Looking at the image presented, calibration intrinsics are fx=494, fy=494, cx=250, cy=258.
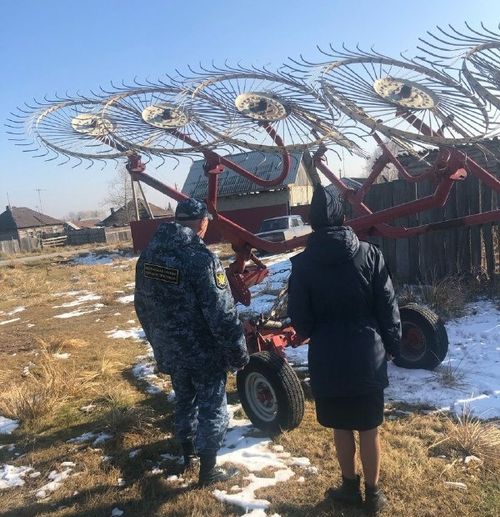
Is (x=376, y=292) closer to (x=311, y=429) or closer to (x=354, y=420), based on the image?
(x=354, y=420)

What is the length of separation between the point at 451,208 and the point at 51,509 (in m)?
7.73

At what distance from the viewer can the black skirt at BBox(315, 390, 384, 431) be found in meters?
2.77

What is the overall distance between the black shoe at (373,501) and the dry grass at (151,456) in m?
0.09

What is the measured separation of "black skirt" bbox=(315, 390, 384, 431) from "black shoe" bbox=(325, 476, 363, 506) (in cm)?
40

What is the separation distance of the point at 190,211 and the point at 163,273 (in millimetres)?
482

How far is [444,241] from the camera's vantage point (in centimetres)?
877

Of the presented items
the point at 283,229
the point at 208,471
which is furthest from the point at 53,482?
the point at 283,229

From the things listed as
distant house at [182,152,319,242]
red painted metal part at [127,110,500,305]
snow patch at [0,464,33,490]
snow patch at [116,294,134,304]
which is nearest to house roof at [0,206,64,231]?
distant house at [182,152,319,242]

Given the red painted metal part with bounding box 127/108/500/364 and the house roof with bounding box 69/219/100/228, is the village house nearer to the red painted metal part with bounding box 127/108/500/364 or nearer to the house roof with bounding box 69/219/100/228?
the house roof with bounding box 69/219/100/228

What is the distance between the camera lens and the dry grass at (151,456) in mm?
3055

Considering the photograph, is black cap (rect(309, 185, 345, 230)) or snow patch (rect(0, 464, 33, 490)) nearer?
black cap (rect(309, 185, 345, 230))

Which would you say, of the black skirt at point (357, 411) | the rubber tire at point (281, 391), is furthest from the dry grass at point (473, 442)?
the black skirt at point (357, 411)

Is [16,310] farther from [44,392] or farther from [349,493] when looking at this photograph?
[349,493]

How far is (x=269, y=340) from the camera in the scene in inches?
184
